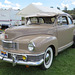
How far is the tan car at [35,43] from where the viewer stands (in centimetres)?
280

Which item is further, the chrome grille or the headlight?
the chrome grille

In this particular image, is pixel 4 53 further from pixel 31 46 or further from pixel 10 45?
pixel 31 46

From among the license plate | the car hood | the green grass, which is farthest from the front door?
the license plate

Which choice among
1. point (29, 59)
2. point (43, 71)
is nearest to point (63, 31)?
point (43, 71)

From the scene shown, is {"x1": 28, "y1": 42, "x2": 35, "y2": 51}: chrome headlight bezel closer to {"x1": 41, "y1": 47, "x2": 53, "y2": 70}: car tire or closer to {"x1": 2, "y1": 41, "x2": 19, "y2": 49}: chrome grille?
{"x1": 2, "y1": 41, "x2": 19, "y2": 49}: chrome grille

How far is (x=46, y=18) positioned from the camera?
14.0 feet

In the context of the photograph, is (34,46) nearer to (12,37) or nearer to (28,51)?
(28,51)

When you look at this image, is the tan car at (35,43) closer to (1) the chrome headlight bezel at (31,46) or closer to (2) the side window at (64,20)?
→ (1) the chrome headlight bezel at (31,46)

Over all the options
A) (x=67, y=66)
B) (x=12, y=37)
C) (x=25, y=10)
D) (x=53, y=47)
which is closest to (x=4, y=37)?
(x=12, y=37)

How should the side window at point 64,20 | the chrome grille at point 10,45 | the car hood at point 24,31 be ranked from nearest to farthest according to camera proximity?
1. the chrome grille at point 10,45
2. the car hood at point 24,31
3. the side window at point 64,20

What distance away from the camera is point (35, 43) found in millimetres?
2816

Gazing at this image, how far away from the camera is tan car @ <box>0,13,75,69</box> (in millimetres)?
2800

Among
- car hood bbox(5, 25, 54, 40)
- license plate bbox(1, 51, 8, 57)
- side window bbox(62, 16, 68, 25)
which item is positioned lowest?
license plate bbox(1, 51, 8, 57)

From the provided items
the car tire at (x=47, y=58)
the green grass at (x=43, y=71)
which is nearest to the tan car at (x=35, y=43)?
the car tire at (x=47, y=58)
